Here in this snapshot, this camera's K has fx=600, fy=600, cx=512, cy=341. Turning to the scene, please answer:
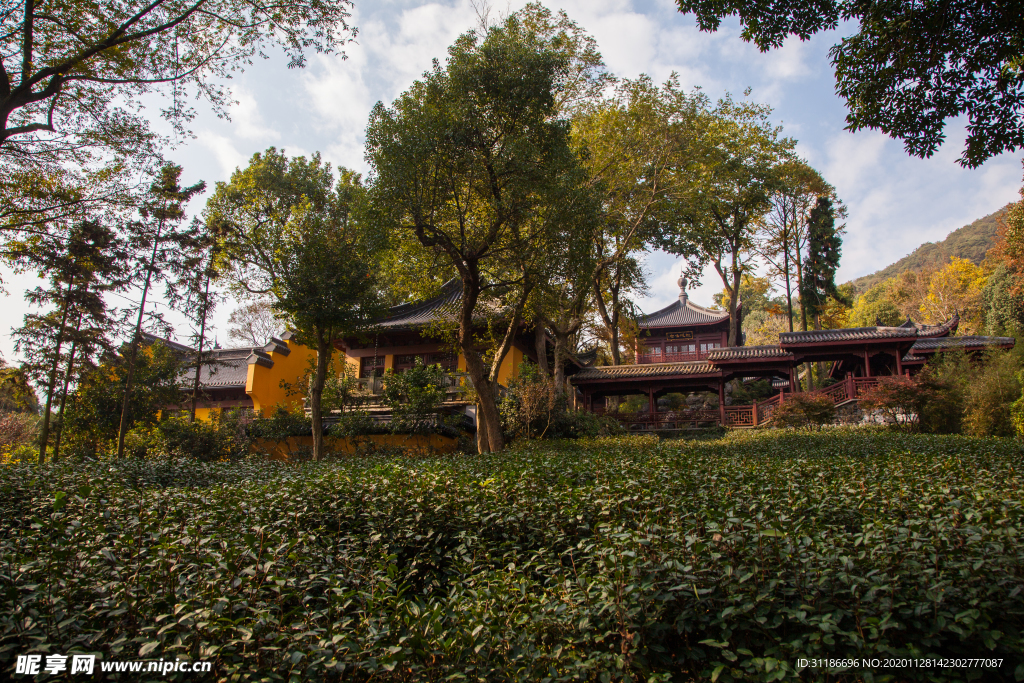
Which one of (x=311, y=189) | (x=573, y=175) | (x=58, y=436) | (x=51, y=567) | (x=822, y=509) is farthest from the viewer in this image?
(x=311, y=189)

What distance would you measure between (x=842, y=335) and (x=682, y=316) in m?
14.8

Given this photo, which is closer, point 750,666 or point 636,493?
point 750,666

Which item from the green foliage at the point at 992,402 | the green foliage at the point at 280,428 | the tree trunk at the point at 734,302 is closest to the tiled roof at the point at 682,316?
the tree trunk at the point at 734,302

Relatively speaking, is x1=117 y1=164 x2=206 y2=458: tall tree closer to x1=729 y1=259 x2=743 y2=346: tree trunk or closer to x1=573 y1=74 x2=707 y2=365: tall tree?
x1=573 y1=74 x2=707 y2=365: tall tree

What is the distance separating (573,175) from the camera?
1086 centimetres

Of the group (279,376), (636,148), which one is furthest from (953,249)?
(279,376)

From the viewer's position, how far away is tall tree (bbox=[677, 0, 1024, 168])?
22.4 ft

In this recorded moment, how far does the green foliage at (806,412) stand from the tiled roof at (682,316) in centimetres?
1554

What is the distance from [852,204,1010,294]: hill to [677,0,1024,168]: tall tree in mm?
58611

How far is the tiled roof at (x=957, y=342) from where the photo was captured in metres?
20.4

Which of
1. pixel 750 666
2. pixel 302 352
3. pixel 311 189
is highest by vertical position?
pixel 311 189

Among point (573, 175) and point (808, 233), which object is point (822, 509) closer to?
point (573, 175)

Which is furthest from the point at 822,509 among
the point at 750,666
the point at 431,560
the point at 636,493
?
the point at 431,560

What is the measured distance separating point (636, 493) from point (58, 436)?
1387 cm
